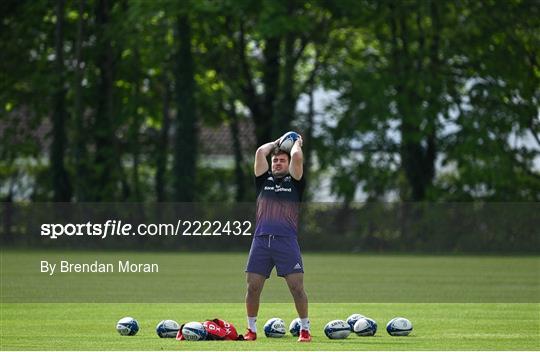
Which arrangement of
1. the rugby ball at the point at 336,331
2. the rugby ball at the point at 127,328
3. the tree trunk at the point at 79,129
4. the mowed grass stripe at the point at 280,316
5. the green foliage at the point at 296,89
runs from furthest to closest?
1. the tree trunk at the point at 79,129
2. the green foliage at the point at 296,89
3. the rugby ball at the point at 127,328
4. the rugby ball at the point at 336,331
5. the mowed grass stripe at the point at 280,316

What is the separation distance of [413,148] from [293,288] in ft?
109

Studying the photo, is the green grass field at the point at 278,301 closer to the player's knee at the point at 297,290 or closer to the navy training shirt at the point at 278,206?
the player's knee at the point at 297,290

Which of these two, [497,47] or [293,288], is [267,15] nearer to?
[497,47]

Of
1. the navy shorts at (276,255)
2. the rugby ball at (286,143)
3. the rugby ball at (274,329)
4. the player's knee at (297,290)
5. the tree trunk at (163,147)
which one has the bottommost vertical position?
the rugby ball at (274,329)

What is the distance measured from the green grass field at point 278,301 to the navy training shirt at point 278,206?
1.21 metres

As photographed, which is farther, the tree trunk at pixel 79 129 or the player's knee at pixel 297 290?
the tree trunk at pixel 79 129

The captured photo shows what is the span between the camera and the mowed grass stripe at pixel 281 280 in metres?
22.1

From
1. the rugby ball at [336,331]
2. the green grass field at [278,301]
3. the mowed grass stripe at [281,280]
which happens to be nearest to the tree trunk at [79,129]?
the mowed grass stripe at [281,280]

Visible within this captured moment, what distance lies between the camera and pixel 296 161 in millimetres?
13859

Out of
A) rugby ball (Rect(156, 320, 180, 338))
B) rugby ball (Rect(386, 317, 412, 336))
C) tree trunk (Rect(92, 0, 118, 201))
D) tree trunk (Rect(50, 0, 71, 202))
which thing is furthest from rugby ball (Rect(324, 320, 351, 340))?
tree trunk (Rect(92, 0, 118, 201))

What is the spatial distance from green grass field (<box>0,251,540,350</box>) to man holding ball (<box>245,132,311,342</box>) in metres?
0.64

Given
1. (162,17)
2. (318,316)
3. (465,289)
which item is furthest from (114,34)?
(318,316)

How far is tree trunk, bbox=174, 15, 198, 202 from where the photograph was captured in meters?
45.2

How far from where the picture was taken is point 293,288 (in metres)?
14.0
